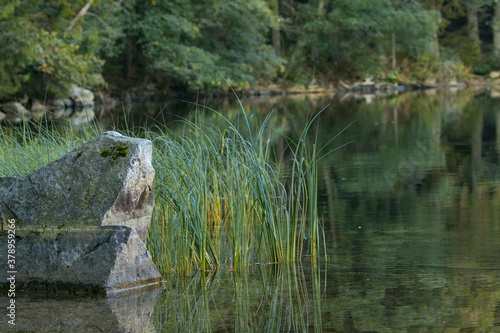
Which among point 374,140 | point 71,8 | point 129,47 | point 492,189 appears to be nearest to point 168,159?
point 492,189

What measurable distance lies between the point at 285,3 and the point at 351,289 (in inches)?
1323

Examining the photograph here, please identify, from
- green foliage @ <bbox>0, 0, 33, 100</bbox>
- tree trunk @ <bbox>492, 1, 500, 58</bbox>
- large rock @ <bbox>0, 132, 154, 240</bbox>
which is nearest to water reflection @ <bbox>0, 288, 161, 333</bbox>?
large rock @ <bbox>0, 132, 154, 240</bbox>

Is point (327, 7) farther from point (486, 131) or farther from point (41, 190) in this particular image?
point (41, 190)

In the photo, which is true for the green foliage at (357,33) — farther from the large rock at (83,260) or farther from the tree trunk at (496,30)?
the large rock at (83,260)

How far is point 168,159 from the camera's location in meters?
6.54

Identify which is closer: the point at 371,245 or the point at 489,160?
the point at 371,245

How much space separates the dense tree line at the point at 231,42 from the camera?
78.5 ft

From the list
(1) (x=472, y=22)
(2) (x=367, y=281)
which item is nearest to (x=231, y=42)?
(1) (x=472, y=22)

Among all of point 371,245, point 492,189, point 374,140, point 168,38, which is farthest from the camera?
point 168,38

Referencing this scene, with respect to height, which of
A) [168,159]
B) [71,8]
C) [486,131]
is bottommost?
[486,131]

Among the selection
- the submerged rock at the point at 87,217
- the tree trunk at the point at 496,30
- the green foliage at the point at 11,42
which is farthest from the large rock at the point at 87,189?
the tree trunk at the point at 496,30

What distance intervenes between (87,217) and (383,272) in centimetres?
193

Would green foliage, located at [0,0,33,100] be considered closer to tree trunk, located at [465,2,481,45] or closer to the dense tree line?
the dense tree line

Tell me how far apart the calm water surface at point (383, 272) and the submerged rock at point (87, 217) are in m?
0.41
